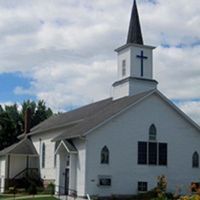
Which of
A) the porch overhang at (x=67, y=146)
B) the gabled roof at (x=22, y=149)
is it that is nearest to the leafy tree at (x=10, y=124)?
the gabled roof at (x=22, y=149)

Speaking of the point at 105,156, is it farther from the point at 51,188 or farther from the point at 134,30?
the point at 134,30

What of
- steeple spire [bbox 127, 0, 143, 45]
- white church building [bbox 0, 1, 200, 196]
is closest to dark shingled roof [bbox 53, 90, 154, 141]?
white church building [bbox 0, 1, 200, 196]

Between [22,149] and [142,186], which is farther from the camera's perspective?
[22,149]

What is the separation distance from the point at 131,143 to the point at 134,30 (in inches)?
453

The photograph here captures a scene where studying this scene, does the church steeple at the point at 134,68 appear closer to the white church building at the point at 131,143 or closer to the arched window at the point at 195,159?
the white church building at the point at 131,143

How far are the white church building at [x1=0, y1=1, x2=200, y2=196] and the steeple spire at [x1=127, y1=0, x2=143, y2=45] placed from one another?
0.12 m

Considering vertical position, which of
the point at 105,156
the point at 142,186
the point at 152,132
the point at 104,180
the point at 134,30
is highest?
the point at 134,30

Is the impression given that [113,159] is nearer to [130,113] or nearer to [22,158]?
[130,113]

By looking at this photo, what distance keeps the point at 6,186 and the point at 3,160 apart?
3.99 metres

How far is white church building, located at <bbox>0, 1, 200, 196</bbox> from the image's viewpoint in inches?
1467

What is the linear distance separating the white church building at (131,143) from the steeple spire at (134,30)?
0.12 metres

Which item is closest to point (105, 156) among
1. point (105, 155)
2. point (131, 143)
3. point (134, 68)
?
point (105, 155)

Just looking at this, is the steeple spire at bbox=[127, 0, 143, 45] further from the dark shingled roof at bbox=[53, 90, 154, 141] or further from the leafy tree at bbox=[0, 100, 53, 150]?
the leafy tree at bbox=[0, 100, 53, 150]

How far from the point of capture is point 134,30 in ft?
150
